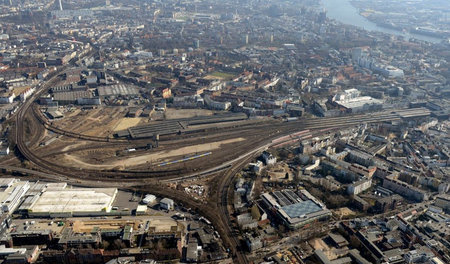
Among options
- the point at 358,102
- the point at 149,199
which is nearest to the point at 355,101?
the point at 358,102

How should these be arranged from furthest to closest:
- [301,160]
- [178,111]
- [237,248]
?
[178,111] → [301,160] → [237,248]

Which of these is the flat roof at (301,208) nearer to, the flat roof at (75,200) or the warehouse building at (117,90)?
the flat roof at (75,200)

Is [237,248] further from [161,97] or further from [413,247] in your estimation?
[161,97]

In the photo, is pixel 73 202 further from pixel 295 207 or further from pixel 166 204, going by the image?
pixel 295 207

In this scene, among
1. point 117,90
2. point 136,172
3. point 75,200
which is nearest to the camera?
point 75,200

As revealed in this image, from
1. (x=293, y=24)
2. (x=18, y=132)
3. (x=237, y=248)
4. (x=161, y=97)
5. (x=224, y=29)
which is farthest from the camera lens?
(x=293, y=24)

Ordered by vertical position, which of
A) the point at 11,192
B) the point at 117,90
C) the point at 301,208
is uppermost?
the point at 117,90

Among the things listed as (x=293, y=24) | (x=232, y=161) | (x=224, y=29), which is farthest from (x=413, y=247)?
(x=293, y=24)
